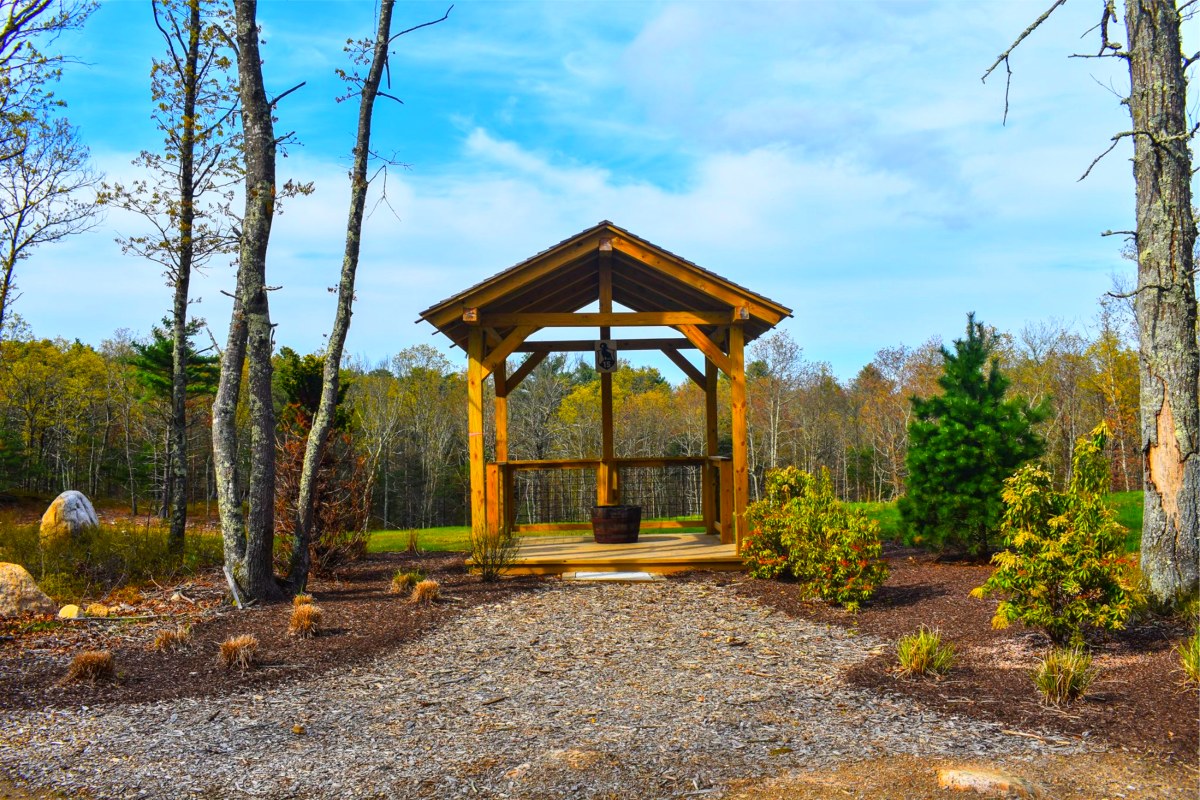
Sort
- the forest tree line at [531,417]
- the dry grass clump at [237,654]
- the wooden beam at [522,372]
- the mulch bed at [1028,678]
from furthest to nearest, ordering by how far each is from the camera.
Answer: the forest tree line at [531,417] < the wooden beam at [522,372] < the dry grass clump at [237,654] < the mulch bed at [1028,678]

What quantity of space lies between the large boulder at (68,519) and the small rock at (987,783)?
11424mm

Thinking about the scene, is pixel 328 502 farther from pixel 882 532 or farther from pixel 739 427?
pixel 882 532

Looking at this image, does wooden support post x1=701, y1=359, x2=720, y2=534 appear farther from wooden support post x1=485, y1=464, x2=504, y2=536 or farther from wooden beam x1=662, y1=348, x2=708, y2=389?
wooden support post x1=485, y1=464, x2=504, y2=536

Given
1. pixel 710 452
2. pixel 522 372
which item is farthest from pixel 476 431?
pixel 710 452

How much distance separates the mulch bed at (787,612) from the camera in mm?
4395

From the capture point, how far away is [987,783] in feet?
11.3

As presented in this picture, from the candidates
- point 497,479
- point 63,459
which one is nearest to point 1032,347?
point 497,479

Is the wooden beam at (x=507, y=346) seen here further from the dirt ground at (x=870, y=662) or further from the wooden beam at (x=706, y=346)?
the dirt ground at (x=870, y=662)

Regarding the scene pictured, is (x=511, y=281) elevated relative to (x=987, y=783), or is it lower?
elevated

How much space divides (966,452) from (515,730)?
22.7 feet

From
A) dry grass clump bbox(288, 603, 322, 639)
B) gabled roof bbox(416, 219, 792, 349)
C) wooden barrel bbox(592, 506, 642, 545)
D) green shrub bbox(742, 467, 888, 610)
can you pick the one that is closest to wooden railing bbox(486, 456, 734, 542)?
wooden barrel bbox(592, 506, 642, 545)

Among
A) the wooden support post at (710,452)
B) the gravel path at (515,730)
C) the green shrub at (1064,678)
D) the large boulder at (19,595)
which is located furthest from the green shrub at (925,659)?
the large boulder at (19,595)

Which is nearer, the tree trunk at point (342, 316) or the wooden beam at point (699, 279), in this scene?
the tree trunk at point (342, 316)

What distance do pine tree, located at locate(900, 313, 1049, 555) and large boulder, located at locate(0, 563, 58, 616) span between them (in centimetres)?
944
